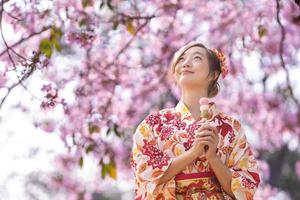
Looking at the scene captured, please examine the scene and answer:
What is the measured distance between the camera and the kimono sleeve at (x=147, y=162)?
2479 millimetres

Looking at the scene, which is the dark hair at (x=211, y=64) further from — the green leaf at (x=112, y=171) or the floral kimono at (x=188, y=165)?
the green leaf at (x=112, y=171)

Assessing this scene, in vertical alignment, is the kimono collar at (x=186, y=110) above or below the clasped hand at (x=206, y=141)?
above

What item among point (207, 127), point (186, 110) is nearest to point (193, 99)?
point (186, 110)

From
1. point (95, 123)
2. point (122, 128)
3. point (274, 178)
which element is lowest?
point (95, 123)

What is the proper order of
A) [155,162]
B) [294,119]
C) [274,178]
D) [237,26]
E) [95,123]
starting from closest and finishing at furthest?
[155,162] → [95,123] → [237,26] → [294,119] → [274,178]

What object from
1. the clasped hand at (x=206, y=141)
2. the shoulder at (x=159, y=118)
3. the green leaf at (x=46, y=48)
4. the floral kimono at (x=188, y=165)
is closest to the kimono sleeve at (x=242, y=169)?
the floral kimono at (x=188, y=165)

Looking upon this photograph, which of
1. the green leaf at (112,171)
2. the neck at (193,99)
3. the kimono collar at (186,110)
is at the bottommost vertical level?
the kimono collar at (186,110)

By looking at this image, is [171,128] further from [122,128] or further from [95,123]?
[122,128]

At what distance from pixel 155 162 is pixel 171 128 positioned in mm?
121

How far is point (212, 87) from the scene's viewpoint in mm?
2688

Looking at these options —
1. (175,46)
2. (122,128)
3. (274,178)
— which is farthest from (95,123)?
(274,178)

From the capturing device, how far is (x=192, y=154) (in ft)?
7.97

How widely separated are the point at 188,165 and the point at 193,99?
24 cm

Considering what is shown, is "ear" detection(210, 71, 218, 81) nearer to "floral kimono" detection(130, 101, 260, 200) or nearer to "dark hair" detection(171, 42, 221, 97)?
"dark hair" detection(171, 42, 221, 97)
